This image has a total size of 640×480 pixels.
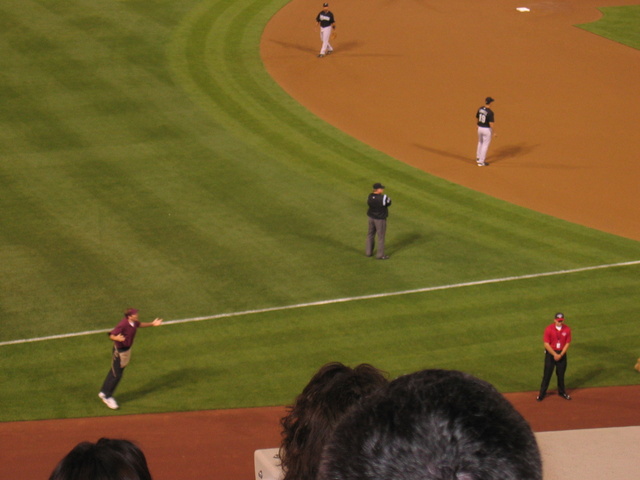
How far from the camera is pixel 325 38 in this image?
3334 centimetres

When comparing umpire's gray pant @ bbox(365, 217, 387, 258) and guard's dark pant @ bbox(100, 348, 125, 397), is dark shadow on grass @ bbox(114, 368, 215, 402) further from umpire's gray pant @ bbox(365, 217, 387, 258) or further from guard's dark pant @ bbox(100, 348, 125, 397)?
umpire's gray pant @ bbox(365, 217, 387, 258)

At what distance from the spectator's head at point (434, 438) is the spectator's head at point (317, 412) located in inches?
53.2

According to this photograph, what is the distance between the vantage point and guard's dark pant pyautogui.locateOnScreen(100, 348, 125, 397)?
14.4 m

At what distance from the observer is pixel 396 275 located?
64.0ft

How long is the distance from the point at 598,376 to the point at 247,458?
6.63 m

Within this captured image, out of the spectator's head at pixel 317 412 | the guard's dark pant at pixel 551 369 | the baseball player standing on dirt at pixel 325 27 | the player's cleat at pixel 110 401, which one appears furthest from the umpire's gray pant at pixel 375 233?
the spectator's head at pixel 317 412

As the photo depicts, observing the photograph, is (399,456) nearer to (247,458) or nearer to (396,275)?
(247,458)

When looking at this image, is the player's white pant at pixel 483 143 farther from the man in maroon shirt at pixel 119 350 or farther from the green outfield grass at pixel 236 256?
the man in maroon shirt at pixel 119 350

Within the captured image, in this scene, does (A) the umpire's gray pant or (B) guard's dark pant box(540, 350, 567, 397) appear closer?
(B) guard's dark pant box(540, 350, 567, 397)

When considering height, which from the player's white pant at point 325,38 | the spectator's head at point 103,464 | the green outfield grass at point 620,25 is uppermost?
the green outfield grass at point 620,25

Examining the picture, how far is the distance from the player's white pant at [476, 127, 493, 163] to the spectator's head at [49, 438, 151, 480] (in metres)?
22.1

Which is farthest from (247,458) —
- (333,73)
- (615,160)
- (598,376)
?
(333,73)

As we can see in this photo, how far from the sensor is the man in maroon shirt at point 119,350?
14133 mm

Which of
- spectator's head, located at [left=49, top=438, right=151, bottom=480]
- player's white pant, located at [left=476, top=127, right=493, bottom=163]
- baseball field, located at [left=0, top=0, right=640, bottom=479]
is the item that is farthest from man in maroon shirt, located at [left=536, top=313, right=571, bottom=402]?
spectator's head, located at [left=49, top=438, right=151, bottom=480]
